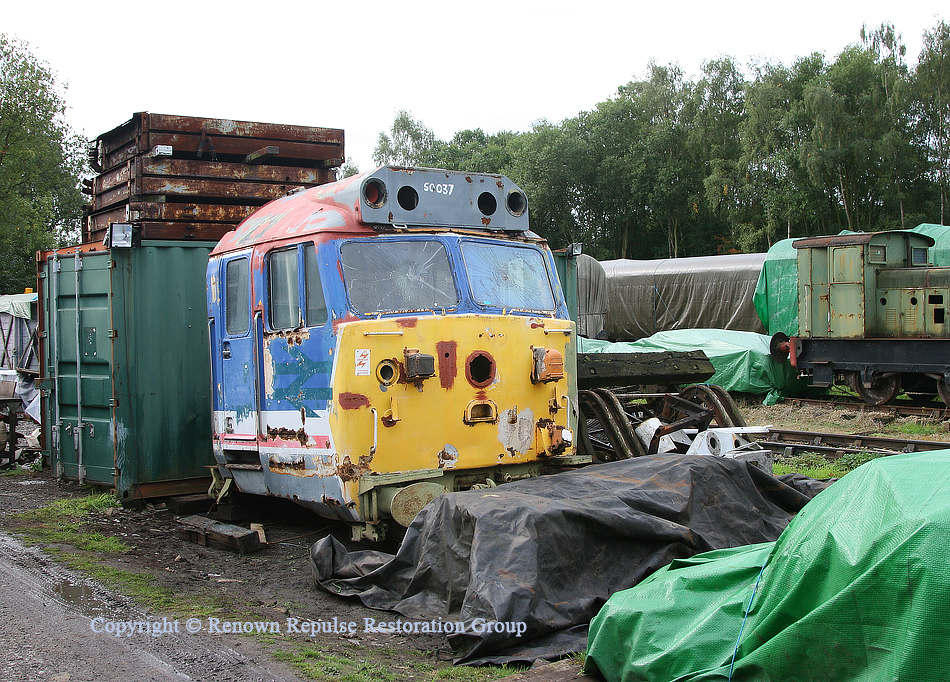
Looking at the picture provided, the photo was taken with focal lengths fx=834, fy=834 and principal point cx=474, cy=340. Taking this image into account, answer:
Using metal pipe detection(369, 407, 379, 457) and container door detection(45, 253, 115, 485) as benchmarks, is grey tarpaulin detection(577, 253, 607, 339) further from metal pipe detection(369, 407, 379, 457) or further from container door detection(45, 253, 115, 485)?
metal pipe detection(369, 407, 379, 457)

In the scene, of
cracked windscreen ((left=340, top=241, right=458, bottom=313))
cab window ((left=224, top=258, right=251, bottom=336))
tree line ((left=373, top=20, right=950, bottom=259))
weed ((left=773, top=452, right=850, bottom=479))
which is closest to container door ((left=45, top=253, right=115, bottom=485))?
cab window ((left=224, top=258, right=251, bottom=336))

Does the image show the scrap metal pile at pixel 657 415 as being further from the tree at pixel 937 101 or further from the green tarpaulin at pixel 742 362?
the tree at pixel 937 101

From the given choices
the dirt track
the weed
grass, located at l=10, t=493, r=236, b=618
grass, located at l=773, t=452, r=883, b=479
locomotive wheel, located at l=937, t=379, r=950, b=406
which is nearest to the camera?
the dirt track

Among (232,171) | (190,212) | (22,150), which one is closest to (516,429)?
(190,212)

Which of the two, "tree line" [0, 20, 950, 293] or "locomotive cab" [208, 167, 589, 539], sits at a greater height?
"tree line" [0, 20, 950, 293]

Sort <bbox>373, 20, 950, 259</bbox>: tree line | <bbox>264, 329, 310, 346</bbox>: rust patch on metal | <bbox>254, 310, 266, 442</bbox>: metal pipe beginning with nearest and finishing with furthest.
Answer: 1. <bbox>264, 329, 310, 346</bbox>: rust patch on metal
2. <bbox>254, 310, 266, 442</bbox>: metal pipe
3. <bbox>373, 20, 950, 259</bbox>: tree line

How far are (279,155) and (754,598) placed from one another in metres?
7.70

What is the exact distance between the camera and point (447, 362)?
6.29 m

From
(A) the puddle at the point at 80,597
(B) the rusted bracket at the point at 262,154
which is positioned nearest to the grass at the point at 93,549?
(A) the puddle at the point at 80,597

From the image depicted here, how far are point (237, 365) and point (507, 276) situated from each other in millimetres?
2490

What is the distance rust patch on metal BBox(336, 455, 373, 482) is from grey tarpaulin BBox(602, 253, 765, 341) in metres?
18.9

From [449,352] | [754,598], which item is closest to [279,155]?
[449,352]

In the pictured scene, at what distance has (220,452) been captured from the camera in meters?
7.64

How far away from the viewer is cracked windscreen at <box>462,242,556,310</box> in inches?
265
